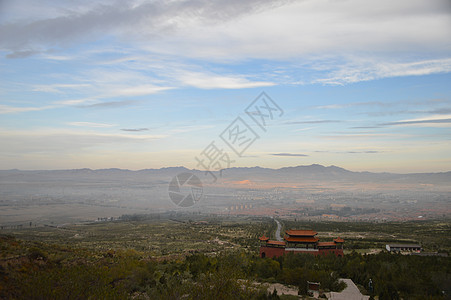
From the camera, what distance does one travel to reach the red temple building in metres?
29.1

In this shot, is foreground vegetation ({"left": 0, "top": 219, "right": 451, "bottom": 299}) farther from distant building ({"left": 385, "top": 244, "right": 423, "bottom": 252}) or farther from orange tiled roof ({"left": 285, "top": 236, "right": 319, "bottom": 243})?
distant building ({"left": 385, "top": 244, "right": 423, "bottom": 252})

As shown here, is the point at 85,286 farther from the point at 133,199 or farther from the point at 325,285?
the point at 133,199

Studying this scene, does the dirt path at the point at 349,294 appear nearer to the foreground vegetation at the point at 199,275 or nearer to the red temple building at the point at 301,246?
the foreground vegetation at the point at 199,275

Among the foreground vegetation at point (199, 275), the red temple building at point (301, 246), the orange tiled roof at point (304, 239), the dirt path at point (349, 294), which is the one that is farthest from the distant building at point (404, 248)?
the dirt path at point (349, 294)

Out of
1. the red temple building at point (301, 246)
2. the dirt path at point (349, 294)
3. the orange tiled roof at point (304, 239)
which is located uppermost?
the orange tiled roof at point (304, 239)

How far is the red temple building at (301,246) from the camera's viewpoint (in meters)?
29.1

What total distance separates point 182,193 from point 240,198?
28193 mm

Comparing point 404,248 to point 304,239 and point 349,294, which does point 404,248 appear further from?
point 349,294

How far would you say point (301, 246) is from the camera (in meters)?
29.5

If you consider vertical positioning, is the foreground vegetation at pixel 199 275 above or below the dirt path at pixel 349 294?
→ above

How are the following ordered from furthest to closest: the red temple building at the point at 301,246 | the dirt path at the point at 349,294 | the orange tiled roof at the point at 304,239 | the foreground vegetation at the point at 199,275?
the orange tiled roof at the point at 304,239 < the red temple building at the point at 301,246 < the dirt path at the point at 349,294 < the foreground vegetation at the point at 199,275

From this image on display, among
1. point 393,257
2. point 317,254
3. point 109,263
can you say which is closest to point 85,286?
point 109,263

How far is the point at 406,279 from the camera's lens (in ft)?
67.6

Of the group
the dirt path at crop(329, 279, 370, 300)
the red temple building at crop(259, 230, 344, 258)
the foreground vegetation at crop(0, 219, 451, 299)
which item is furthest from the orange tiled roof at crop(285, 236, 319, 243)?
the dirt path at crop(329, 279, 370, 300)
